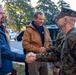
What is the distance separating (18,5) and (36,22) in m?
40.6

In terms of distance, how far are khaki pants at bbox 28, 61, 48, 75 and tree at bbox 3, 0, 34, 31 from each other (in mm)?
38999

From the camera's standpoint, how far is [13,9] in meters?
47.4

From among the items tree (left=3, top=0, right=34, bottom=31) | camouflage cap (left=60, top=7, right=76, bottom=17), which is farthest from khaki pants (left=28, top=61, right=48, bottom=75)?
tree (left=3, top=0, right=34, bottom=31)

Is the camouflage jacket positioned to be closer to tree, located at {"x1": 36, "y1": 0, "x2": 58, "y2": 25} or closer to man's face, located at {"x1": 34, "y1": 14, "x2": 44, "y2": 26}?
man's face, located at {"x1": 34, "y1": 14, "x2": 44, "y2": 26}

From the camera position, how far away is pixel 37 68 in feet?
22.0

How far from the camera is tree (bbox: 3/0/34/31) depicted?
46.2 metres

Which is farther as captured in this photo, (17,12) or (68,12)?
(17,12)

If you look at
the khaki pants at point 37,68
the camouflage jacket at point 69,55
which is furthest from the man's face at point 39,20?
→ the camouflage jacket at point 69,55

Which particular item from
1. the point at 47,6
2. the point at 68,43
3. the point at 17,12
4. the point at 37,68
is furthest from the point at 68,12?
the point at 47,6

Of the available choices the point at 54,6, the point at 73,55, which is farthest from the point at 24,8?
the point at 73,55

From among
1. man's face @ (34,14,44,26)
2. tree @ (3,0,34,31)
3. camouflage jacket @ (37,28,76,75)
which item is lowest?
tree @ (3,0,34,31)

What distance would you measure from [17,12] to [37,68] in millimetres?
41318

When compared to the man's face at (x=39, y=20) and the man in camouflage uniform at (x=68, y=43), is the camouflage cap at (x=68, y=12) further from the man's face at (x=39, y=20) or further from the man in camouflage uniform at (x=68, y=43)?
the man's face at (x=39, y=20)

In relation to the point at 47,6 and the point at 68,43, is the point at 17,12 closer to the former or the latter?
the point at 47,6
